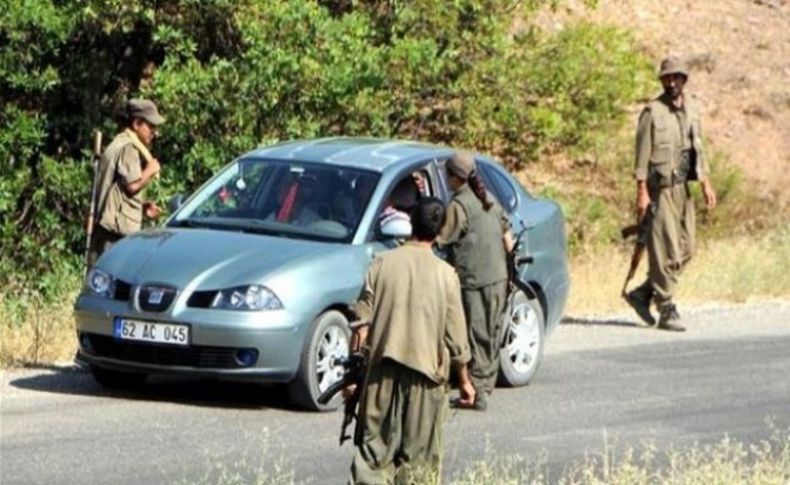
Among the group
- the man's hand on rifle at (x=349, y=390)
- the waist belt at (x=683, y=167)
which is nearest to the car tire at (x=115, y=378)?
the man's hand on rifle at (x=349, y=390)

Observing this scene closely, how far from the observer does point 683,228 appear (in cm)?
1920

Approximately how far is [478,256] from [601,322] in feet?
17.7

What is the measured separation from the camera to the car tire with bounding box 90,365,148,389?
48.9ft

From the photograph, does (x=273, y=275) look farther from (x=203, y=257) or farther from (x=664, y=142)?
(x=664, y=142)

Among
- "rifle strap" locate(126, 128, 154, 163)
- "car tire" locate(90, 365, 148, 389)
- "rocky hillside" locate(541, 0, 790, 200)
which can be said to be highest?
"rifle strap" locate(126, 128, 154, 163)

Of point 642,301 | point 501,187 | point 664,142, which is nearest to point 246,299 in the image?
point 501,187

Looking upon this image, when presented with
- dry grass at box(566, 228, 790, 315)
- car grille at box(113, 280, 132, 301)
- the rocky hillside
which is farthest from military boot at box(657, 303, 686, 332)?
the rocky hillside

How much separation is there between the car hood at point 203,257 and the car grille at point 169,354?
14.6 inches

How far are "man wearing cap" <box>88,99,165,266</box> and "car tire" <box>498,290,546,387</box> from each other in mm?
2587

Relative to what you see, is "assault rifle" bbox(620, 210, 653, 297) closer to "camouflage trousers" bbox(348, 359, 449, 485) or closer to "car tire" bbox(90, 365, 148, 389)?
"car tire" bbox(90, 365, 148, 389)

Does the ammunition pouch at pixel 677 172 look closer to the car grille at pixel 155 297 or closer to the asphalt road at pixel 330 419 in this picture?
the asphalt road at pixel 330 419

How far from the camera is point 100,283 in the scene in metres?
14.6

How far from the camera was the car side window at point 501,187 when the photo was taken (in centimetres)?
1619

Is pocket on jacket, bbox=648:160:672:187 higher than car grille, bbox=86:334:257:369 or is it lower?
higher
